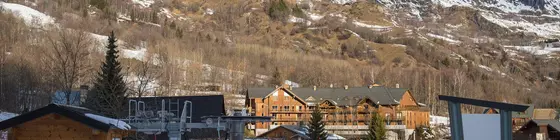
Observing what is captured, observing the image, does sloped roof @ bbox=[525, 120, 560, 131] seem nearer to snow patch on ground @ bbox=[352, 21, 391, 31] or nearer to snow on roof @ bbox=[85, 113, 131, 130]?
snow on roof @ bbox=[85, 113, 131, 130]

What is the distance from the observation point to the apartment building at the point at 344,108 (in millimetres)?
62938

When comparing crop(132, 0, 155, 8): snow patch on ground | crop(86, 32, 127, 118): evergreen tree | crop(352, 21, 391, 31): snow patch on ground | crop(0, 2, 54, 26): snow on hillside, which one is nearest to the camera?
crop(86, 32, 127, 118): evergreen tree

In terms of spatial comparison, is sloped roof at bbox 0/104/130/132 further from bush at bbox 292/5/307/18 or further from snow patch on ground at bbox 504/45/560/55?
snow patch on ground at bbox 504/45/560/55

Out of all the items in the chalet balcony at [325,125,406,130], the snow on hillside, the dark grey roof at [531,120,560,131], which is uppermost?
the snow on hillside

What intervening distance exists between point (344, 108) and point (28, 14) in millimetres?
73326

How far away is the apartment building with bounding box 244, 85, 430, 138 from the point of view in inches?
2478

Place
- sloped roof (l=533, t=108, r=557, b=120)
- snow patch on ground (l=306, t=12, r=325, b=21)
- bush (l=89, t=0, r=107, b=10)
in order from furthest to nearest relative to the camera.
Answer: snow patch on ground (l=306, t=12, r=325, b=21)
bush (l=89, t=0, r=107, b=10)
sloped roof (l=533, t=108, r=557, b=120)

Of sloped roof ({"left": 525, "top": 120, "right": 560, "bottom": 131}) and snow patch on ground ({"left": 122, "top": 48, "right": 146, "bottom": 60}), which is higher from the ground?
snow patch on ground ({"left": 122, "top": 48, "right": 146, "bottom": 60})

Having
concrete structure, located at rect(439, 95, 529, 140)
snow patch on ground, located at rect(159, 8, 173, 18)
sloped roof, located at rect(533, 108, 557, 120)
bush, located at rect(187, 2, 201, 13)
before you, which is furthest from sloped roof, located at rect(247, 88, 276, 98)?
bush, located at rect(187, 2, 201, 13)

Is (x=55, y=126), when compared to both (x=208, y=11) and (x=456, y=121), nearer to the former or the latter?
(x=456, y=121)

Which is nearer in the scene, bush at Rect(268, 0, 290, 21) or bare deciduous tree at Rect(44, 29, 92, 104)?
bare deciduous tree at Rect(44, 29, 92, 104)

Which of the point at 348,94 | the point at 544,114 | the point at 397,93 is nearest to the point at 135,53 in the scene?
the point at 348,94

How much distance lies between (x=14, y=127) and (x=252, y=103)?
49682 mm

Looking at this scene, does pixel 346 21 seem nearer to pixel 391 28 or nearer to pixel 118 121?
pixel 391 28
